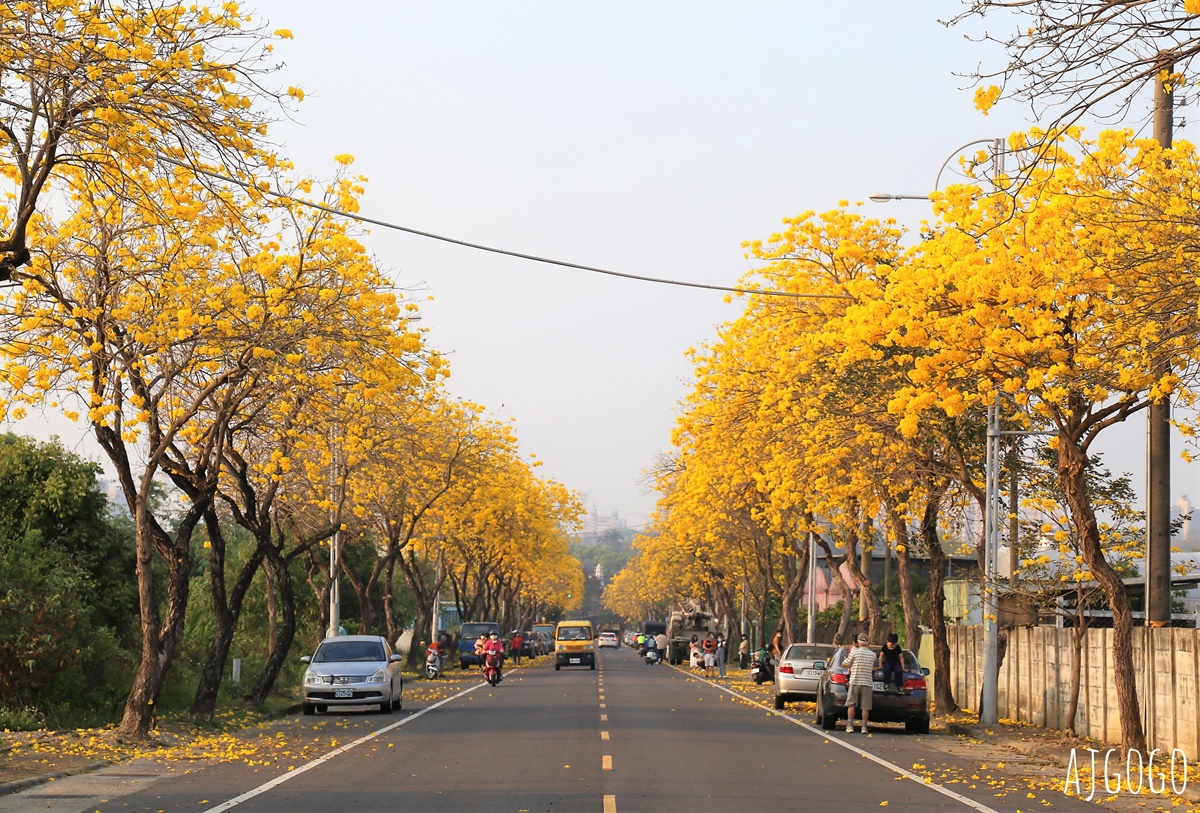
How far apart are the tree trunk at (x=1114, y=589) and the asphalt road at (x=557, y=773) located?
2246mm

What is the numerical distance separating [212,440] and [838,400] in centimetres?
1112

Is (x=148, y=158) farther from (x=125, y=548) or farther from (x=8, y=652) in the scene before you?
(x=125, y=548)

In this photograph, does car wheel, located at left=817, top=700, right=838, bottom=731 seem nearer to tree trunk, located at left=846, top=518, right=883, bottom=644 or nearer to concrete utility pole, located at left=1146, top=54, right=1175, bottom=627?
concrete utility pole, located at left=1146, top=54, right=1175, bottom=627

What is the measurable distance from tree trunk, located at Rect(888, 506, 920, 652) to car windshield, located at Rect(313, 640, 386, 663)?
11.1 m

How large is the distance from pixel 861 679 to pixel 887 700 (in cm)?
99

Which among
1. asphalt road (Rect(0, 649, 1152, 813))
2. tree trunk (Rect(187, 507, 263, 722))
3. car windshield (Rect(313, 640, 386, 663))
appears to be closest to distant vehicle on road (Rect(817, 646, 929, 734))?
asphalt road (Rect(0, 649, 1152, 813))

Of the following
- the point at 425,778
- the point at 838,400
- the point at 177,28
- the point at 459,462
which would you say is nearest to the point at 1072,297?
the point at 838,400

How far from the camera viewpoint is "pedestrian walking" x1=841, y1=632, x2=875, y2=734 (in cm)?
2508

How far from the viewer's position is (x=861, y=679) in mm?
25281

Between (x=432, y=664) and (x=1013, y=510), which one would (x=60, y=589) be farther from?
(x=432, y=664)

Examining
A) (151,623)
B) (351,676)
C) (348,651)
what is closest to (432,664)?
(348,651)

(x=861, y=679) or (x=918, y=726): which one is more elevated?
(x=861, y=679)

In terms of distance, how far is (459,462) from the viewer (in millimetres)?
46156

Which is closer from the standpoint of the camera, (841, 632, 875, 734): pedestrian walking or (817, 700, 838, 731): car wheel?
(841, 632, 875, 734): pedestrian walking
